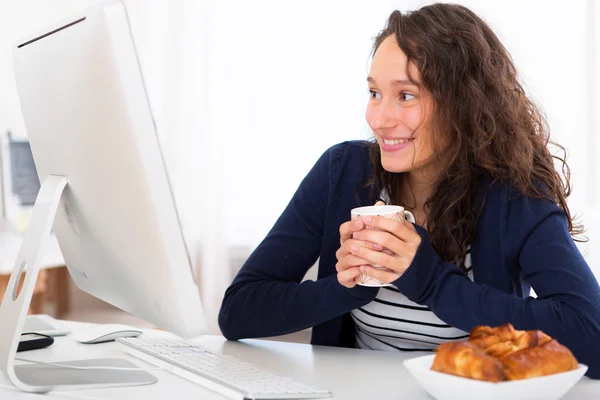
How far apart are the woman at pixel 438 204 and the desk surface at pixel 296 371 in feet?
0.30

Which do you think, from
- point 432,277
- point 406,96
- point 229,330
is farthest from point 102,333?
point 406,96

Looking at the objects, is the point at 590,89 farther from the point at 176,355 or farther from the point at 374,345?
the point at 176,355

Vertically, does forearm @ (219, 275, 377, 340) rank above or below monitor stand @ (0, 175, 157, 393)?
below

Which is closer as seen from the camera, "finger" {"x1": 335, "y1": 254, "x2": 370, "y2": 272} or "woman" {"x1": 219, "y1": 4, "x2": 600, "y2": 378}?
"finger" {"x1": 335, "y1": 254, "x2": 370, "y2": 272}

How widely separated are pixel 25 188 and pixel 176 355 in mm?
2606

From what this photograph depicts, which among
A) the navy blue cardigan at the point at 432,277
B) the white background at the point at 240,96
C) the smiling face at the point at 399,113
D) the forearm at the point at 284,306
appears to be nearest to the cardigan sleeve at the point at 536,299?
the navy blue cardigan at the point at 432,277

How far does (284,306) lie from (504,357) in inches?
22.7

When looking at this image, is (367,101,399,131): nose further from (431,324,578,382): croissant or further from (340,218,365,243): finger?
(431,324,578,382): croissant

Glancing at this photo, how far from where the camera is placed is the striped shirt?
4.13 feet

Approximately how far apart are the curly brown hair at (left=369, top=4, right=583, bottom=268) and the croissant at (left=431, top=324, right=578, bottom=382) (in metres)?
0.52

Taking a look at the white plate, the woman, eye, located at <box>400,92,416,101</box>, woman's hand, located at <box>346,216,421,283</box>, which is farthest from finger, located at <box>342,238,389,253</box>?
eye, located at <box>400,92,416,101</box>

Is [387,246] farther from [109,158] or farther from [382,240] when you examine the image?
[109,158]

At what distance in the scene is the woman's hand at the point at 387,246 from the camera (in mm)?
991

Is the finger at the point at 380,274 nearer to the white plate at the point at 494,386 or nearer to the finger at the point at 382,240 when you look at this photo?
the finger at the point at 382,240
